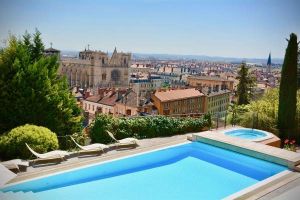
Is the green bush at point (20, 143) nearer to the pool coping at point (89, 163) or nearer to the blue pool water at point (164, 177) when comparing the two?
the pool coping at point (89, 163)

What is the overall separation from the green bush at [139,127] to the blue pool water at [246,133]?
162 centimetres

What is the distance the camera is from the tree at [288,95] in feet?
48.2

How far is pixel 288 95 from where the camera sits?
1491 centimetres

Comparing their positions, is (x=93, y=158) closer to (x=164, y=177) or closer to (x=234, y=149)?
(x=164, y=177)

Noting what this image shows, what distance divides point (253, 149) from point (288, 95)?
5.63 meters

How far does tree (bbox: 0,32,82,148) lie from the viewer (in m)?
11.7

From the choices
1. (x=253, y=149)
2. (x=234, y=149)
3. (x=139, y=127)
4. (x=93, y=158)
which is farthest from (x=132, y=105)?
(x=93, y=158)

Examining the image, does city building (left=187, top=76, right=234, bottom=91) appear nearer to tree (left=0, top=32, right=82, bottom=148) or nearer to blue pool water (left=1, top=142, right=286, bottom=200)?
tree (left=0, top=32, right=82, bottom=148)

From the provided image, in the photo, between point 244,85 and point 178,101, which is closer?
point 244,85

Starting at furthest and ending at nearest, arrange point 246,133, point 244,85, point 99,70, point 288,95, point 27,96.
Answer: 1. point 99,70
2. point 244,85
3. point 288,95
4. point 246,133
5. point 27,96

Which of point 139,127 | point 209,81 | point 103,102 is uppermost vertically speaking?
point 139,127

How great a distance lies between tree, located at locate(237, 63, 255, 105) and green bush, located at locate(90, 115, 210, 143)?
75.8ft

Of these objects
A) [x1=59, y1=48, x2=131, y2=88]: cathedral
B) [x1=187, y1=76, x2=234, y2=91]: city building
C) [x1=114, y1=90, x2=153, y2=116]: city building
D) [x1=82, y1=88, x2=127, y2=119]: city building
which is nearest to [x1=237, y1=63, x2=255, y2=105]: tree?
[x1=114, y1=90, x2=153, y2=116]: city building

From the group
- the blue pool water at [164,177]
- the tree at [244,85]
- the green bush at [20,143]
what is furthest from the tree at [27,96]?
the tree at [244,85]
